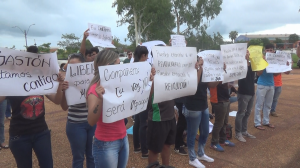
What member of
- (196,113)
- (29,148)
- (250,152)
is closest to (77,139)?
(29,148)

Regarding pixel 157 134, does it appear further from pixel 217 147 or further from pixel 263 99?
pixel 263 99

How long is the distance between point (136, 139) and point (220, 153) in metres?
1.72

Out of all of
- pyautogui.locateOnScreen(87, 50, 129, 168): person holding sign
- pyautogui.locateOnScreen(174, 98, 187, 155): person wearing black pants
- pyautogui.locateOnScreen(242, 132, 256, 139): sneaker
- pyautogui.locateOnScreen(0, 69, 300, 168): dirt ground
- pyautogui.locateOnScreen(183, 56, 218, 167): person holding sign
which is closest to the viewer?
pyautogui.locateOnScreen(87, 50, 129, 168): person holding sign

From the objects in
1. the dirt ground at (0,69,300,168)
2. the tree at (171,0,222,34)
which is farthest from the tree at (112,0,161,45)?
the dirt ground at (0,69,300,168)

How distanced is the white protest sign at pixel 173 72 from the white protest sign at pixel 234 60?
1.04 m

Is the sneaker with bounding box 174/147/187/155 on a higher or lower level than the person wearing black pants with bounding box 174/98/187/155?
lower

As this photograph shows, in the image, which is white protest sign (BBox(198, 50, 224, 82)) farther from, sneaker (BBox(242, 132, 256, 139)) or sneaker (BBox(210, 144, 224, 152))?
sneaker (BBox(242, 132, 256, 139))

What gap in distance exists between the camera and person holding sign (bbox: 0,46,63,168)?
2.39 meters

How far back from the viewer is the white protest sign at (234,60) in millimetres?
4211

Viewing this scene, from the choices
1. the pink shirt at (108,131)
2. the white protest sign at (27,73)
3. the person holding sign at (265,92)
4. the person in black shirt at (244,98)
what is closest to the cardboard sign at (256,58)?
the person in black shirt at (244,98)

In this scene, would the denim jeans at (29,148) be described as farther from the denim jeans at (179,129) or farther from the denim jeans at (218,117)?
the denim jeans at (218,117)

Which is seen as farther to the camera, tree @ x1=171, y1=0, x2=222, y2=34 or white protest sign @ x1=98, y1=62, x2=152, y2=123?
tree @ x1=171, y1=0, x2=222, y2=34

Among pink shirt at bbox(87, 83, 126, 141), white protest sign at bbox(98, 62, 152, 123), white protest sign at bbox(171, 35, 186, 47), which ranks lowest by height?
pink shirt at bbox(87, 83, 126, 141)

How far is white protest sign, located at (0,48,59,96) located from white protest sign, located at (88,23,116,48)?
1.56 metres
